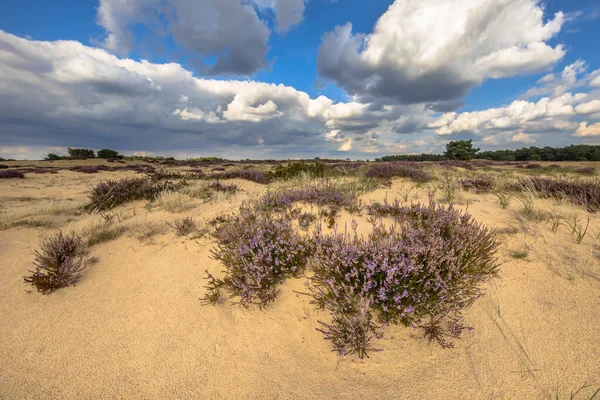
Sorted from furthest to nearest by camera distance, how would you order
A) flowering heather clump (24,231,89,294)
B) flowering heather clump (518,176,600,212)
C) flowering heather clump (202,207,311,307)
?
flowering heather clump (518,176,600,212) → flowering heather clump (24,231,89,294) → flowering heather clump (202,207,311,307)

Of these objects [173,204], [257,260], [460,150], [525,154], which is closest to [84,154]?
[173,204]

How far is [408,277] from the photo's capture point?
260cm

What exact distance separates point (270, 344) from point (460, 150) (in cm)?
5016

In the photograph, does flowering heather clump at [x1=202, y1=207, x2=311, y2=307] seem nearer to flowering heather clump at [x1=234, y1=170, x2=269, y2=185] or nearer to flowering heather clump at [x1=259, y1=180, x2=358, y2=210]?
flowering heather clump at [x1=259, y1=180, x2=358, y2=210]

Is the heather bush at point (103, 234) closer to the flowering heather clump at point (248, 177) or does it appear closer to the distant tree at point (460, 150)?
the flowering heather clump at point (248, 177)

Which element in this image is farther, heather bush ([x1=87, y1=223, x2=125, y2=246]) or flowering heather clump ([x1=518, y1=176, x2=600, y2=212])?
flowering heather clump ([x1=518, y1=176, x2=600, y2=212])

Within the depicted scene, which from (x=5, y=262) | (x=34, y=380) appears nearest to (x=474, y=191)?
(x=34, y=380)

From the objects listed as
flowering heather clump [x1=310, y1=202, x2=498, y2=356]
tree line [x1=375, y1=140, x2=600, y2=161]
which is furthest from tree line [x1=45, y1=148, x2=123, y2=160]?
flowering heather clump [x1=310, y1=202, x2=498, y2=356]

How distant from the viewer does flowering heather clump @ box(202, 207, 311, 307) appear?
2859mm

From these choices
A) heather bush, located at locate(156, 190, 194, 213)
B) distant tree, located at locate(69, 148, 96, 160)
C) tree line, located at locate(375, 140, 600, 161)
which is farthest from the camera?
distant tree, located at locate(69, 148, 96, 160)

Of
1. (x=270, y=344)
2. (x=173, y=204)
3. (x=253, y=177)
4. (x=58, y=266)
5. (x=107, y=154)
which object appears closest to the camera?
(x=270, y=344)

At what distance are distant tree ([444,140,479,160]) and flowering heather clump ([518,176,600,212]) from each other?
→ 41606 mm

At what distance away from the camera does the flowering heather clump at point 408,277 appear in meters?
2.41

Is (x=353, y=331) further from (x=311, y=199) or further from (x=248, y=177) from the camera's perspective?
(x=248, y=177)
